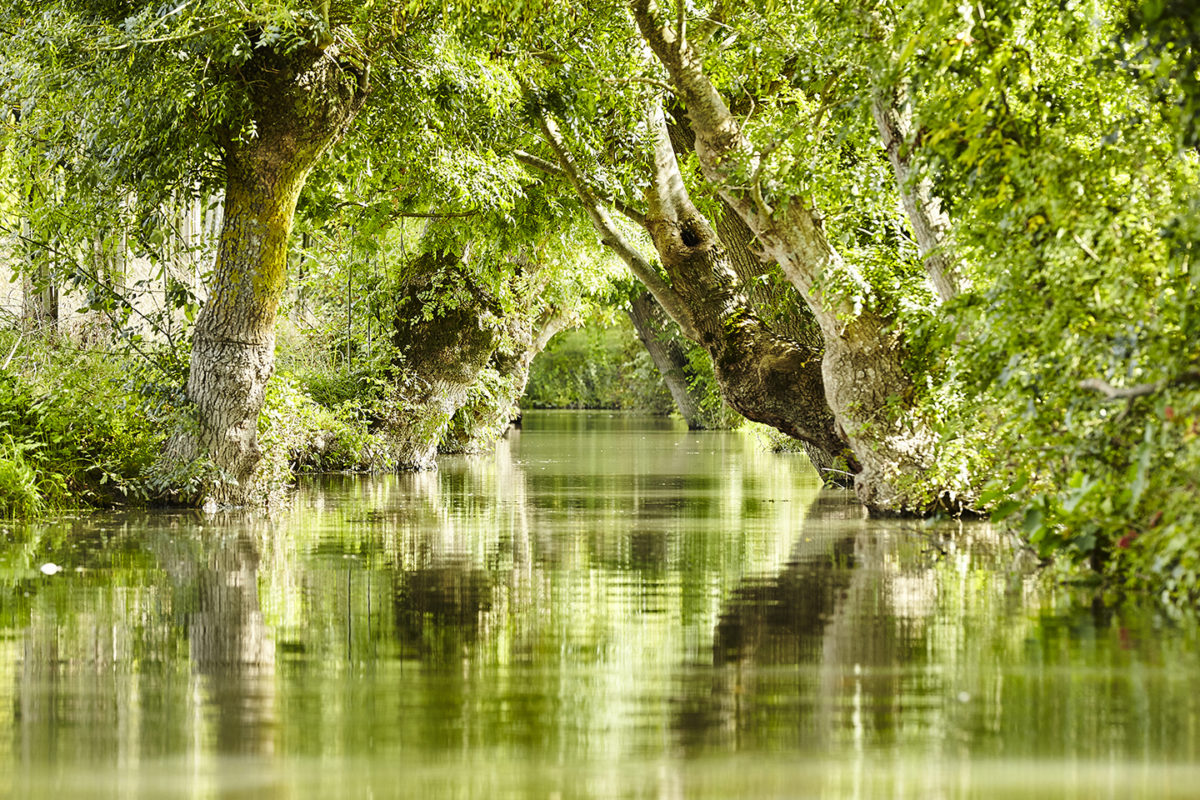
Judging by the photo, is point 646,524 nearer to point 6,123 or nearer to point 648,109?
point 648,109

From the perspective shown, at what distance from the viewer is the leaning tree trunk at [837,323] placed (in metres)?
14.2

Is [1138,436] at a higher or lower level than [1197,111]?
lower

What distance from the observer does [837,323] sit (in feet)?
47.6

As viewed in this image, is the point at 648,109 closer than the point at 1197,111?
No

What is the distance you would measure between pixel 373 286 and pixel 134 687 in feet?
64.6

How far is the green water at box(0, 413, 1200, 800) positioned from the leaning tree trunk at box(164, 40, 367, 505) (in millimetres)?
2410

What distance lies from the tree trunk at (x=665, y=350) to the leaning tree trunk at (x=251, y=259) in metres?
31.8

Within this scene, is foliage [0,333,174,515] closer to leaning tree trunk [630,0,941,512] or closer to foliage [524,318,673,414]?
leaning tree trunk [630,0,941,512]

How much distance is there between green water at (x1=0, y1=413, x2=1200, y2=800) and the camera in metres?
5.09

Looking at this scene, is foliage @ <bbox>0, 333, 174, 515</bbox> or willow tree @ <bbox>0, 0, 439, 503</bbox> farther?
foliage @ <bbox>0, 333, 174, 515</bbox>

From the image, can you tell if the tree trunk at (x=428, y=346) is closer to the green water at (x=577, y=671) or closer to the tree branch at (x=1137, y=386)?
the green water at (x=577, y=671)

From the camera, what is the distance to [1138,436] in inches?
303

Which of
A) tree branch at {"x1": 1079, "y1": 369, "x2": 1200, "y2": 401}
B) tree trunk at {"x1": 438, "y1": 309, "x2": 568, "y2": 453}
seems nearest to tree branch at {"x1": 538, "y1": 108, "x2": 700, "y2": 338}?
tree branch at {"x1": 1079, "y1": 369, "x2": 1200, "y2": 401}

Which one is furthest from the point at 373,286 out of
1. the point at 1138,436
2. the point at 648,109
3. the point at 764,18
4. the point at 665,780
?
the point at 665,780
